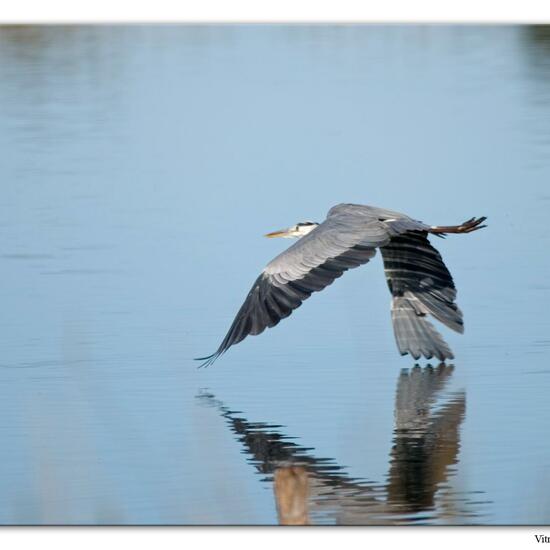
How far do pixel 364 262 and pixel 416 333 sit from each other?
1040 millimetres

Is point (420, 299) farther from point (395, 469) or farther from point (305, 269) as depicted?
point (395, 469)

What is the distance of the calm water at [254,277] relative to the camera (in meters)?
7.80

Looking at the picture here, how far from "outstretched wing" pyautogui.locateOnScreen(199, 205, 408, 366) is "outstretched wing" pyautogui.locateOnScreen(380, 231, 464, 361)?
0.41 m

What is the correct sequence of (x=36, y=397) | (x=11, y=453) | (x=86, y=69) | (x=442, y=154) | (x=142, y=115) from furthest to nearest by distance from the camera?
1. (x=86, y=69)
2. (x=142, y=115)
3. (x=442, y=154)
4. (x=36, y=397)
5. (x=11, y=453)

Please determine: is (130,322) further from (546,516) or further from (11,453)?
(546,516)

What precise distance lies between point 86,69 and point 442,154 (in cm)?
530

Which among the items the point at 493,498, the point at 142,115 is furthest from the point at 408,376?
the point at 142,115

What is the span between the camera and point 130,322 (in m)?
10.7

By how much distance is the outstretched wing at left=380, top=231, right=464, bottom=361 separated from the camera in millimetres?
9680

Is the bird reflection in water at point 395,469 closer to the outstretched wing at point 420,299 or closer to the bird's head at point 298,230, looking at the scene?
the outstretched wing at point 420,299

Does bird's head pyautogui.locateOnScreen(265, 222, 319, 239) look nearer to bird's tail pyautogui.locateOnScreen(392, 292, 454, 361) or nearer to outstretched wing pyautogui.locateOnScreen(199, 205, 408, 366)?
bird's tail pyautogui.locateOnScreen(392, 292, 454, 361)

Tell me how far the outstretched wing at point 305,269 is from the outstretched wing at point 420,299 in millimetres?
411

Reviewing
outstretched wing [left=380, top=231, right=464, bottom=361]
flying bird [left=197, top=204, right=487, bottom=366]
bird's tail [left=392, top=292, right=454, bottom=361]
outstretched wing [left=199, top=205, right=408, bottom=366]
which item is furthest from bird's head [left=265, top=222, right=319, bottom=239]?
outstretched wing [left=199, top=205, right=408, bottom=366]

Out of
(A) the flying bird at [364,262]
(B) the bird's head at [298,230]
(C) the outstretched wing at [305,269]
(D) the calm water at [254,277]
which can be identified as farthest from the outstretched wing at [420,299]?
(B) the bird's head at [298,230]
